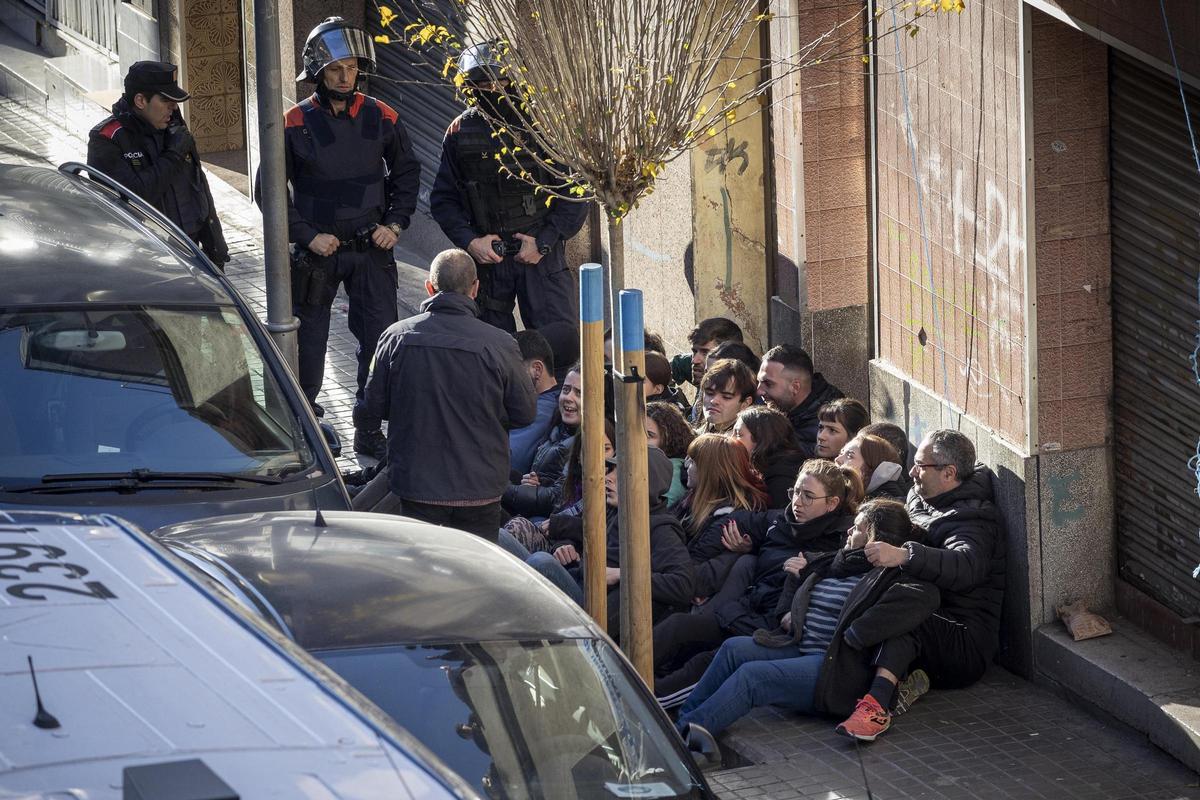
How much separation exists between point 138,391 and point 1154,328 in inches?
161

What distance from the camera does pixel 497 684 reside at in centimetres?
455

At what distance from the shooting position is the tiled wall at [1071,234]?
24.8 ft

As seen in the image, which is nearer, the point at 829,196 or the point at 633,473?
the point at 633,473

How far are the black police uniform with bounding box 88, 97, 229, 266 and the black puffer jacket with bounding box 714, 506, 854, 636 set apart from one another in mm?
4655

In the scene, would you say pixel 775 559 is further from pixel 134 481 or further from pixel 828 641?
pixel 134 481

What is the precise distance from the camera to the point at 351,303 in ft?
35.0

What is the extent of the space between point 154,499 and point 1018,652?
379cm

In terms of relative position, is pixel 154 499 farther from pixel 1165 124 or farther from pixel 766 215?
pixel 766 215

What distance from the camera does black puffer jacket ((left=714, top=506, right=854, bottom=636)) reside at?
7715 millimetres

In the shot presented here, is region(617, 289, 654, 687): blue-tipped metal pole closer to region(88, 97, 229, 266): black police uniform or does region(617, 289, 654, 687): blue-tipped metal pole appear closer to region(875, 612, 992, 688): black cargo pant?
region(875, 612, 992, 688): black cargo pant

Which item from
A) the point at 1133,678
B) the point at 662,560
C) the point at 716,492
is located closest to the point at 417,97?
the point at 716,492

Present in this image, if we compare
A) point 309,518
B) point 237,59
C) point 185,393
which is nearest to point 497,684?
point 309,518

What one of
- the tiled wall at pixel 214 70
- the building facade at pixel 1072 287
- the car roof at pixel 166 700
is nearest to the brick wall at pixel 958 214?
the building facade at pixel 1072 287

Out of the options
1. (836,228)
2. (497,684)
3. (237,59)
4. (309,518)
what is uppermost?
(237,59)
